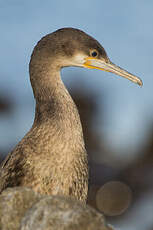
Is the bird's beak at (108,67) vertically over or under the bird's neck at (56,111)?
over

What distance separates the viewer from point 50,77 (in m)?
5.48

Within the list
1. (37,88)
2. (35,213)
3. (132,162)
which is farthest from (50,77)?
(132,162)

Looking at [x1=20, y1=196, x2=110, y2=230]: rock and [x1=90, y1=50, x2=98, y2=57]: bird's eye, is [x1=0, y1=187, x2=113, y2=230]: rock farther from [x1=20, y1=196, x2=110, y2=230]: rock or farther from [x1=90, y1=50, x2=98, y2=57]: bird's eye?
[x1=90, y1=50, x2=98, y2=57]: bird's eye

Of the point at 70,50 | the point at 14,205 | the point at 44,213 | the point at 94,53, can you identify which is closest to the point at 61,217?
the point at 44,213

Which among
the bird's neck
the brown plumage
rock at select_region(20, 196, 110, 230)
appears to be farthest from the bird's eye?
rock at select_region(20, 196, 110, 230)

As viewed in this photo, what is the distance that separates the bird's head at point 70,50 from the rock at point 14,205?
3.02 m

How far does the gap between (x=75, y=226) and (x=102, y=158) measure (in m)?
20.7

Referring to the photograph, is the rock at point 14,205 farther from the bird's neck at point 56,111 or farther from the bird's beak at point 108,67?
the bird's beak at point 108,67

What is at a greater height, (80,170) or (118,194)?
(80,170)

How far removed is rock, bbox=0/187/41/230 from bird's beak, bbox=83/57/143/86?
3176 millimetres

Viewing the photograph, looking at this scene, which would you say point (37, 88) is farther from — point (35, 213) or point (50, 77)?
point (35, 213)

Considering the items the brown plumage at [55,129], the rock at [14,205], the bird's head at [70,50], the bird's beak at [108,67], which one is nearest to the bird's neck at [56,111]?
the brown plumage at [55,129]

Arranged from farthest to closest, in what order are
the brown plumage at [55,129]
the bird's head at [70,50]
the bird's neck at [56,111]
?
the bird's head at [70,50]
the bird's neck at [56,111]
the brown plumage at [55,129]

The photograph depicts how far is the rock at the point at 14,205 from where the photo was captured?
8.61 ft
